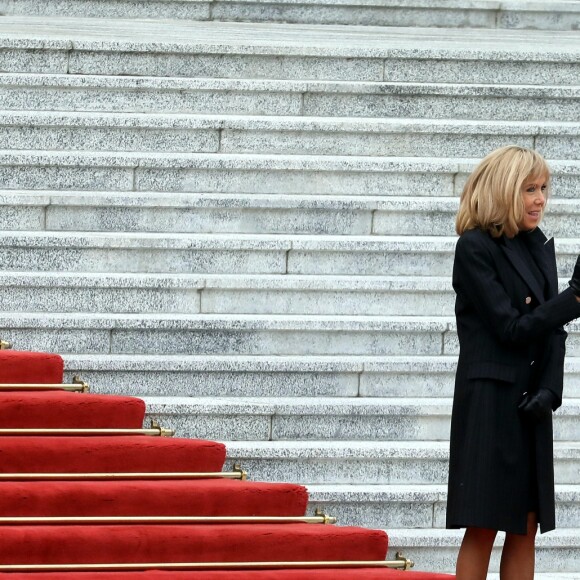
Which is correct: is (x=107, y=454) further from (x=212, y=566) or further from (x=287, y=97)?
(x=287, y=97)

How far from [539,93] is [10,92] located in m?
2.73

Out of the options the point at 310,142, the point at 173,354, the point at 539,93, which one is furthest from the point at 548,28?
the point at 173,354

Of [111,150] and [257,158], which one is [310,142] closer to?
[257,158]

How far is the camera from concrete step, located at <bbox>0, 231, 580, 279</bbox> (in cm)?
640

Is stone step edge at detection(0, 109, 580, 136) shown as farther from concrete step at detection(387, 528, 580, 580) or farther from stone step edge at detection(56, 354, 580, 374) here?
concrete step at detection(387, 528, 580, 580)

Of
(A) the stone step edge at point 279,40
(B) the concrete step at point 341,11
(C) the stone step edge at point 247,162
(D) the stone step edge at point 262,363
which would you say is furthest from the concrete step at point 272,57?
(D) the stone step edge at point 262,363

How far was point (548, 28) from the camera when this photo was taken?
10.1 meters

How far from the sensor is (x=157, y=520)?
16.8 ft

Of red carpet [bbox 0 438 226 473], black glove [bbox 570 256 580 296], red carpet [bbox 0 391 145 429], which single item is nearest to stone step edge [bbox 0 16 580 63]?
red carpet [bbox 0 391 145 429]

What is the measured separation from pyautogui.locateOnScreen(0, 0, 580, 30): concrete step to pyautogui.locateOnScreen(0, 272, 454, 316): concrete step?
355 centimetres

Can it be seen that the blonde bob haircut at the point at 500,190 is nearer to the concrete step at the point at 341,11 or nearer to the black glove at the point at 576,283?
the black glove at the point at 576,283

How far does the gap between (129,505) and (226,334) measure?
1255 millimetres

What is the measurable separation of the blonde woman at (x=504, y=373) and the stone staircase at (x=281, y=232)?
1277 millimetres

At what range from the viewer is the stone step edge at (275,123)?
6953mm
